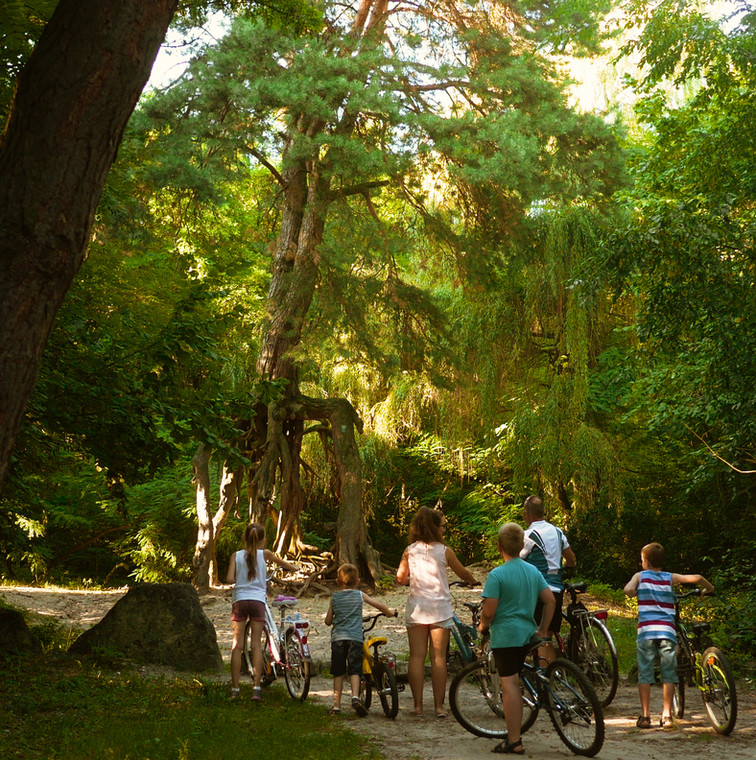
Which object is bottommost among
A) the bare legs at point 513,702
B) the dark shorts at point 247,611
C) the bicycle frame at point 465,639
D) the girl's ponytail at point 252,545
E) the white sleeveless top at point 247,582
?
the bare legs at point 513,702

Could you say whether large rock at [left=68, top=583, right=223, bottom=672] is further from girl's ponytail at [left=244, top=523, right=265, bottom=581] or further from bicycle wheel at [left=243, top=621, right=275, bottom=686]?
girl's ponytail at [left=244, top=523, right=265, bottom=581]

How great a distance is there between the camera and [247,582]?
7539 mm

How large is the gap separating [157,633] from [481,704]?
3.61 meters

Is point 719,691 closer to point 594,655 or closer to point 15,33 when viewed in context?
point 594,655

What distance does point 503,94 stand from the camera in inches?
519

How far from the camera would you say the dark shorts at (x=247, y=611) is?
752 cm

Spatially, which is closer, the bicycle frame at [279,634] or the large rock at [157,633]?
the bicycle frame at [279,634]

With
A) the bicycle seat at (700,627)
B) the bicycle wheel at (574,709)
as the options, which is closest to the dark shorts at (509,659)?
the bicycle wheel at (574,709)

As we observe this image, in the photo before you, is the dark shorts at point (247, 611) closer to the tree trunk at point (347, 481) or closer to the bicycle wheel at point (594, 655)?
the bicycle wheel at point (594, 655)

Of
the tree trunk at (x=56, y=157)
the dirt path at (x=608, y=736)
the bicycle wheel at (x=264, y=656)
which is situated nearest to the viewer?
the tree trunk at (x=56, y=157)

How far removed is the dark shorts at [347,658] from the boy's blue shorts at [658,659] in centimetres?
207

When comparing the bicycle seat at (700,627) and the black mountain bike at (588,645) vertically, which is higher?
the bicycle seat at (700,627)

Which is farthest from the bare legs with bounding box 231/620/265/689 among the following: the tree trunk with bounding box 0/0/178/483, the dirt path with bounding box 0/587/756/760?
the tree trunk with bounding box 0/0/178/483

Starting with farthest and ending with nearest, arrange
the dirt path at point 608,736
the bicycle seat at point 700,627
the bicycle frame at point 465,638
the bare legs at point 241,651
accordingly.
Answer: the bare legs at point 241,651, the bicycle frame at point 465,638, the bicycle seat at point 700,627, the dirt path at point 608,736
